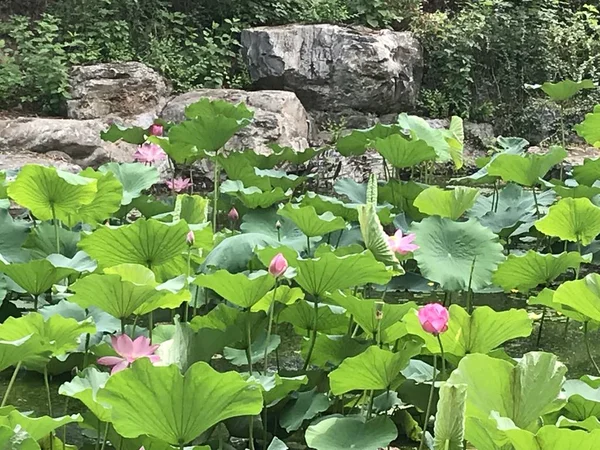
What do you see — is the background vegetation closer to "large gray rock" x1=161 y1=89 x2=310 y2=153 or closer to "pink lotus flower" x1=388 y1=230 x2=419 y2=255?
"large gray rock" x1=161 y1=89 x2=310 y2=153

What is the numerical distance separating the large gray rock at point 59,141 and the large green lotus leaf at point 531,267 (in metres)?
3.47

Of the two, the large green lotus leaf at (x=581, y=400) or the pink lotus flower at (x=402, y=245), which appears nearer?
the large green lotus leaf at (x=581, y=400)

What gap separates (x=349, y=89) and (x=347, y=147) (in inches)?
154

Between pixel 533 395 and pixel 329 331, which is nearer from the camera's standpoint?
pixel 533 395

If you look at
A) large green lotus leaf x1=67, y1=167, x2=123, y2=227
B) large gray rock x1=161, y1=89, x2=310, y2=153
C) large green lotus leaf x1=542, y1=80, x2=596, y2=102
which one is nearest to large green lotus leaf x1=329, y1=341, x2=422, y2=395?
large green lotus leaf x1=67, y1=167, x2=123, y2=227

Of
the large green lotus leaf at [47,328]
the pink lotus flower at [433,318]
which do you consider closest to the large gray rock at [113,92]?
the large green lotus leaf at [47,328]

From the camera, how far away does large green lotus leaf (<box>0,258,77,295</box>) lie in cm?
127

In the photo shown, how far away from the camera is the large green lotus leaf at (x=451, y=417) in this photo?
70 centimetres

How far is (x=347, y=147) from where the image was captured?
94.0 inches

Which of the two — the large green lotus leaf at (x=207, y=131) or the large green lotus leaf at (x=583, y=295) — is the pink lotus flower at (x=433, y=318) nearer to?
the large green lotus leaf at (x=583, y=295)

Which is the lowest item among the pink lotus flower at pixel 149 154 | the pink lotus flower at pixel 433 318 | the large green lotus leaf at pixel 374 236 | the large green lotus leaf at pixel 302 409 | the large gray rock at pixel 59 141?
the large gray rock at pixel 59 141

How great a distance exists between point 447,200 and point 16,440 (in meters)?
1.11

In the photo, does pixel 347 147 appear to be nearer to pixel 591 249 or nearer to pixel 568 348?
pixel 591 249

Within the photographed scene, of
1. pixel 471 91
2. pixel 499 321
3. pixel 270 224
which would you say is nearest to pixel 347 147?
pixel 270 224
